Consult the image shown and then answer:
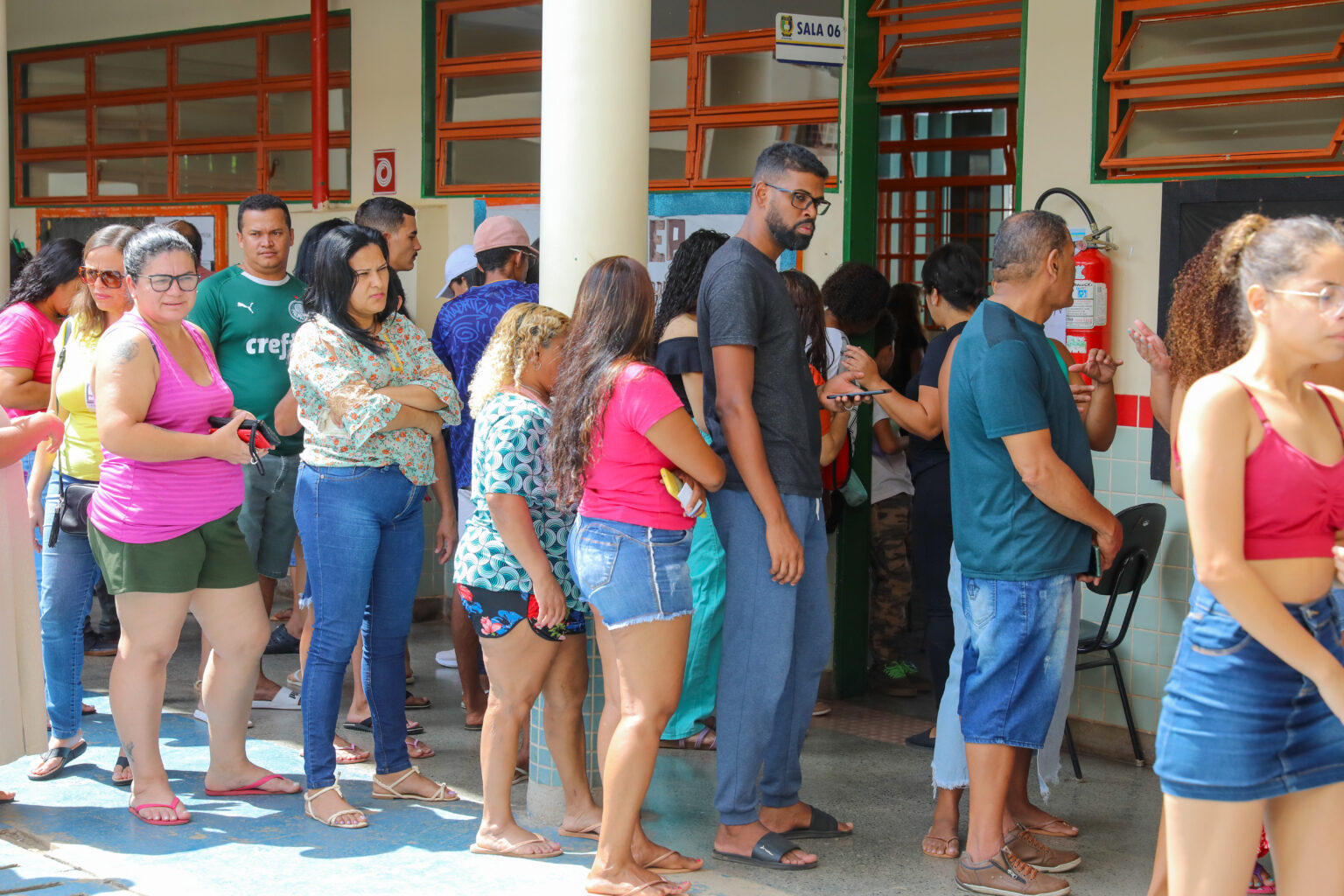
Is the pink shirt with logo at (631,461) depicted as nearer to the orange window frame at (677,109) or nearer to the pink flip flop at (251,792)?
the pink flip flop at (251,792)

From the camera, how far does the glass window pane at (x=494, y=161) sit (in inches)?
296

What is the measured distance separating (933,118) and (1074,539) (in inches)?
308

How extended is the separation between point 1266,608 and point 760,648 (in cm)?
175

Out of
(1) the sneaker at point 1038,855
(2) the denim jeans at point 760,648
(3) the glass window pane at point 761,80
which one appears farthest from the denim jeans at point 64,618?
(3) the glass window pane at point 761,80

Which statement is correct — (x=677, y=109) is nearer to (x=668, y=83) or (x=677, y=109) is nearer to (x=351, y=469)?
(x=668, y=83)

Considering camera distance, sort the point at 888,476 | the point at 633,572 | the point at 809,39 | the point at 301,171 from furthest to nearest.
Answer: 1. the point at 301,171
2. the point at 888,476
3. the point at 809,39
4. the point at 633,572

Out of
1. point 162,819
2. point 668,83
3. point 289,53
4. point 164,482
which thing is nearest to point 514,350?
point 164,482

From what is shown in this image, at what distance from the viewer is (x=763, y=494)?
12.7 ft

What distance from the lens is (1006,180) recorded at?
23.6 ft

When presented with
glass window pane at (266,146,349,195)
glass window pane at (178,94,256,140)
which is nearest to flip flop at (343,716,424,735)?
glass window pane at (266,146,349,195)

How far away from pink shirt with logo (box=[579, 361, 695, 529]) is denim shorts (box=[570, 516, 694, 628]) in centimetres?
3

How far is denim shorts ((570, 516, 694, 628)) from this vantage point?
3.64 m

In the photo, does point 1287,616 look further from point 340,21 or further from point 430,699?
point 340,21

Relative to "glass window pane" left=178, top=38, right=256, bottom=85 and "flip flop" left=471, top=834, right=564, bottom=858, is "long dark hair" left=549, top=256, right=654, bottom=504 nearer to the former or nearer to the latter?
"flip flop" left=471, top=834, right=564, bottom=858
